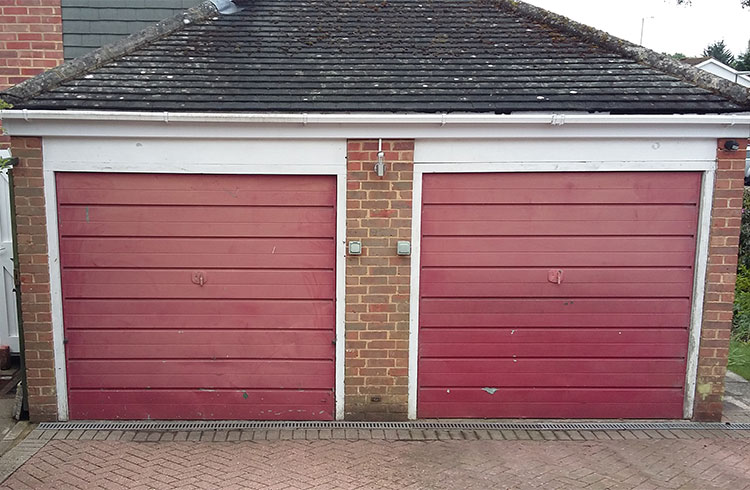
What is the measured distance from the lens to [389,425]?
4.93 meters

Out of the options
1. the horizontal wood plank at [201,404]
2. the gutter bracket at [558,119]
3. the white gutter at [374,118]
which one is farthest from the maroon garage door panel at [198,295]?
the gutter bracket at [558,119]

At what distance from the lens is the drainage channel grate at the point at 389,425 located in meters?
4.85

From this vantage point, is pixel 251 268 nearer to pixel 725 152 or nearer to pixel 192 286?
pixel 192 286

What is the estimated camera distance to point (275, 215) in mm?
4859

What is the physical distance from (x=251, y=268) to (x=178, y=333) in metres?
0.92

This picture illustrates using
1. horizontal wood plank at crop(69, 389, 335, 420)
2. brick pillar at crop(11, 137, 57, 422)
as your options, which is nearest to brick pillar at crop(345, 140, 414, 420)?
horizontal wood plank at crop(69, 389, 335, 420)

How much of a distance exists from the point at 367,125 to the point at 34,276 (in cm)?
329

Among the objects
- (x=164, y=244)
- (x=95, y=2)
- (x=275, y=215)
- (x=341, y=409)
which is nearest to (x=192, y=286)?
(x=164, y=244)

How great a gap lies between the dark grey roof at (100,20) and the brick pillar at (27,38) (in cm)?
11

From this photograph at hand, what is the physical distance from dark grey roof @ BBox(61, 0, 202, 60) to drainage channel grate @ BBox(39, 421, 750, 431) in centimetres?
448

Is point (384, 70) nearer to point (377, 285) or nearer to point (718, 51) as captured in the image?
point (377, 285)

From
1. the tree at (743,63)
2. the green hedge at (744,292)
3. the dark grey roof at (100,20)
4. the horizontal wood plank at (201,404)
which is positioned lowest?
the horizontal wood plank at (201,404)

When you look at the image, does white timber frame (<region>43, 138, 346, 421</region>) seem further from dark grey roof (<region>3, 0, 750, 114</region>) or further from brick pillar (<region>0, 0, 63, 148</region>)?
brick pillar (<region>0, 0, 63, 148</region>)

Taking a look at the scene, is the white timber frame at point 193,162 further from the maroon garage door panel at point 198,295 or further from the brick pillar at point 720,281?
the brick pillar at point 720,281
